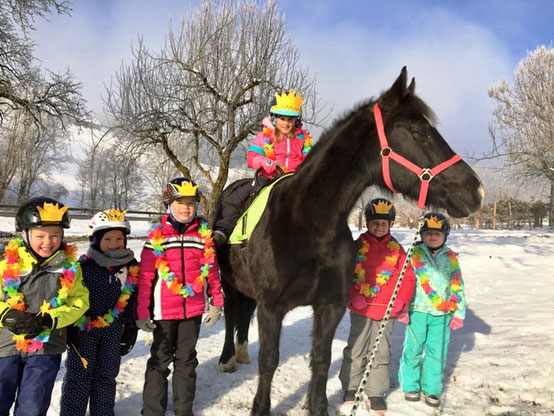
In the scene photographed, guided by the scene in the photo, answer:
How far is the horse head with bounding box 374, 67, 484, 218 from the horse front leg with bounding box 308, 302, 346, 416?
1.11 metres

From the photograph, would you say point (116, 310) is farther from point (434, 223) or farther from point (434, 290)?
point (434, 223)

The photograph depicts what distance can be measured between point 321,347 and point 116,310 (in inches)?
66.3

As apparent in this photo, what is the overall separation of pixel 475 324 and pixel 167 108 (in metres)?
12.2

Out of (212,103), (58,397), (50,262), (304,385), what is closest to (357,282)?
(304,385)

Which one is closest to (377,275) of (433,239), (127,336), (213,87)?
(433,239)

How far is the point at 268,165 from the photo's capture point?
11.5 ft

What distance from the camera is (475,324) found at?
5.48 metres

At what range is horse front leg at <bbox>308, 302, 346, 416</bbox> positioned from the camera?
2.83 m

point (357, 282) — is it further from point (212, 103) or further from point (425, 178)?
point (212, 103)

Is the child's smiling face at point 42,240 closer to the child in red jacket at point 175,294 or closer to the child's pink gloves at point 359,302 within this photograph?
the child in red jacket at point 175,294

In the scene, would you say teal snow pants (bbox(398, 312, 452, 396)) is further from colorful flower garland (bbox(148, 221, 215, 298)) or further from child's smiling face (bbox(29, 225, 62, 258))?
child's smiling face (bbox(29, 225, 62, 258))

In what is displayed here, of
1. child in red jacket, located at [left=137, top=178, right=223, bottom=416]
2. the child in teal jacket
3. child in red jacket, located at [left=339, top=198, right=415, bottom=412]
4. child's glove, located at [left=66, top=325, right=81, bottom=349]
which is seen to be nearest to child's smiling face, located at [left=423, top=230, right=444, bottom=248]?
the child in teal jacket

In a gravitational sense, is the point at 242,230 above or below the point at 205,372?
above

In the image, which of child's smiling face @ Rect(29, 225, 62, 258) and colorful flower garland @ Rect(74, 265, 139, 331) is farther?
colorful flower garland @ Rect(74, 265, 139, 331)
